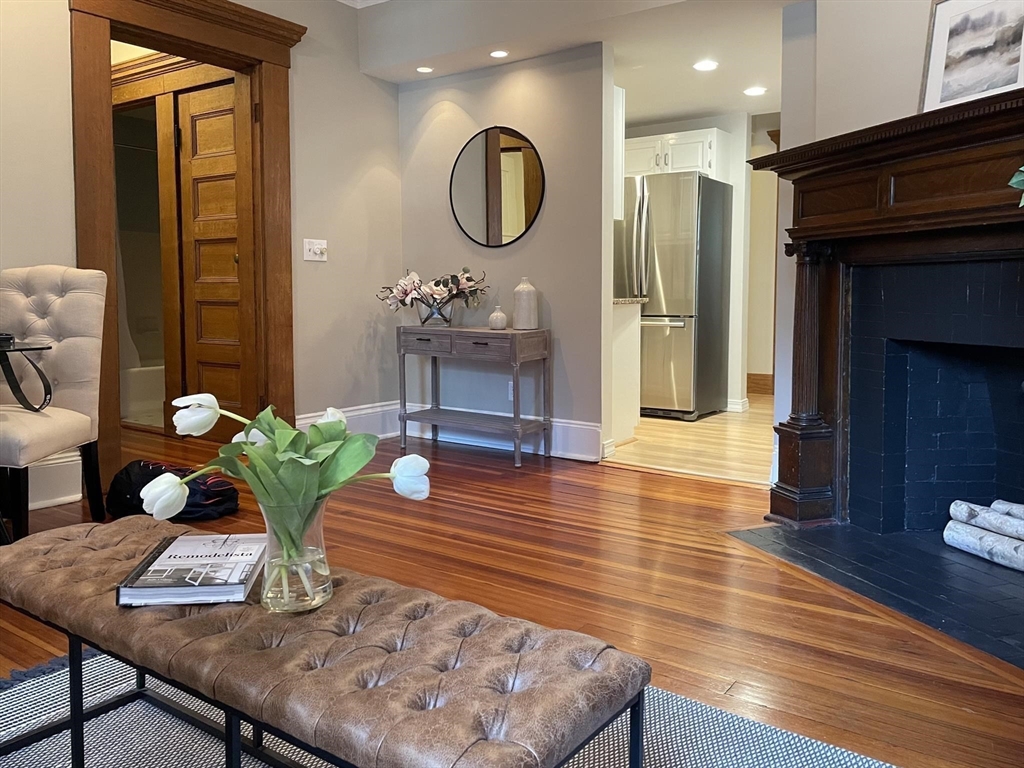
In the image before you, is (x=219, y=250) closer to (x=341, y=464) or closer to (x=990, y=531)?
(x=341, y=464)

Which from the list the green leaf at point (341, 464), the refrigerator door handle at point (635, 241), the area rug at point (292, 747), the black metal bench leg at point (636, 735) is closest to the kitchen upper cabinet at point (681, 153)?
the refrigerator door handle at point (635, 241)

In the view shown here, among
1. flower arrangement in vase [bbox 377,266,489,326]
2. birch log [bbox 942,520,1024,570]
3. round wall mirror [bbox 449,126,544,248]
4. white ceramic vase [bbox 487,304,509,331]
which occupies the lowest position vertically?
birch log [bbox 942,520,1024,570]

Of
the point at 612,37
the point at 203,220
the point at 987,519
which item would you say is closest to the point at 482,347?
the point at 612,37

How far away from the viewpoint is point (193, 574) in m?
1.37

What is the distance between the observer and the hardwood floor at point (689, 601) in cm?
177

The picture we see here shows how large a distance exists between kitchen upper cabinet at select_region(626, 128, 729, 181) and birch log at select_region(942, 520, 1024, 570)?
3.73 meters

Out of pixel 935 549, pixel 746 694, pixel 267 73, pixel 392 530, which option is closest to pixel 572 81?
pixel 267 73

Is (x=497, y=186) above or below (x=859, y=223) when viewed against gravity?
above

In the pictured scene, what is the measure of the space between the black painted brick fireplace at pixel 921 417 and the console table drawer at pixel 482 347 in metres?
1.83

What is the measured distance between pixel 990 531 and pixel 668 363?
3.28 m

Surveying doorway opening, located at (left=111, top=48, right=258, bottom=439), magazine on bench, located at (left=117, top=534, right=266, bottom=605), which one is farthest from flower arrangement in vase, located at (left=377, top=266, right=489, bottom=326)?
magazine on bench, located at (left=117, top=534, right=266, bottom=605)

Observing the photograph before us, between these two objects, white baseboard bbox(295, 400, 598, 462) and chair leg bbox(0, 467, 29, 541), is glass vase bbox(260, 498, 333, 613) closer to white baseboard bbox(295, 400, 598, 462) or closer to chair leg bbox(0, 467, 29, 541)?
chair leg bbox(0, 467, 29, 541)

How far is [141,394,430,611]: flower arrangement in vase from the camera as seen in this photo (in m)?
1.25

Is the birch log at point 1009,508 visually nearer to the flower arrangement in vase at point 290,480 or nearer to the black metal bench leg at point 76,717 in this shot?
the flower arrangement in vase at point 290,480
